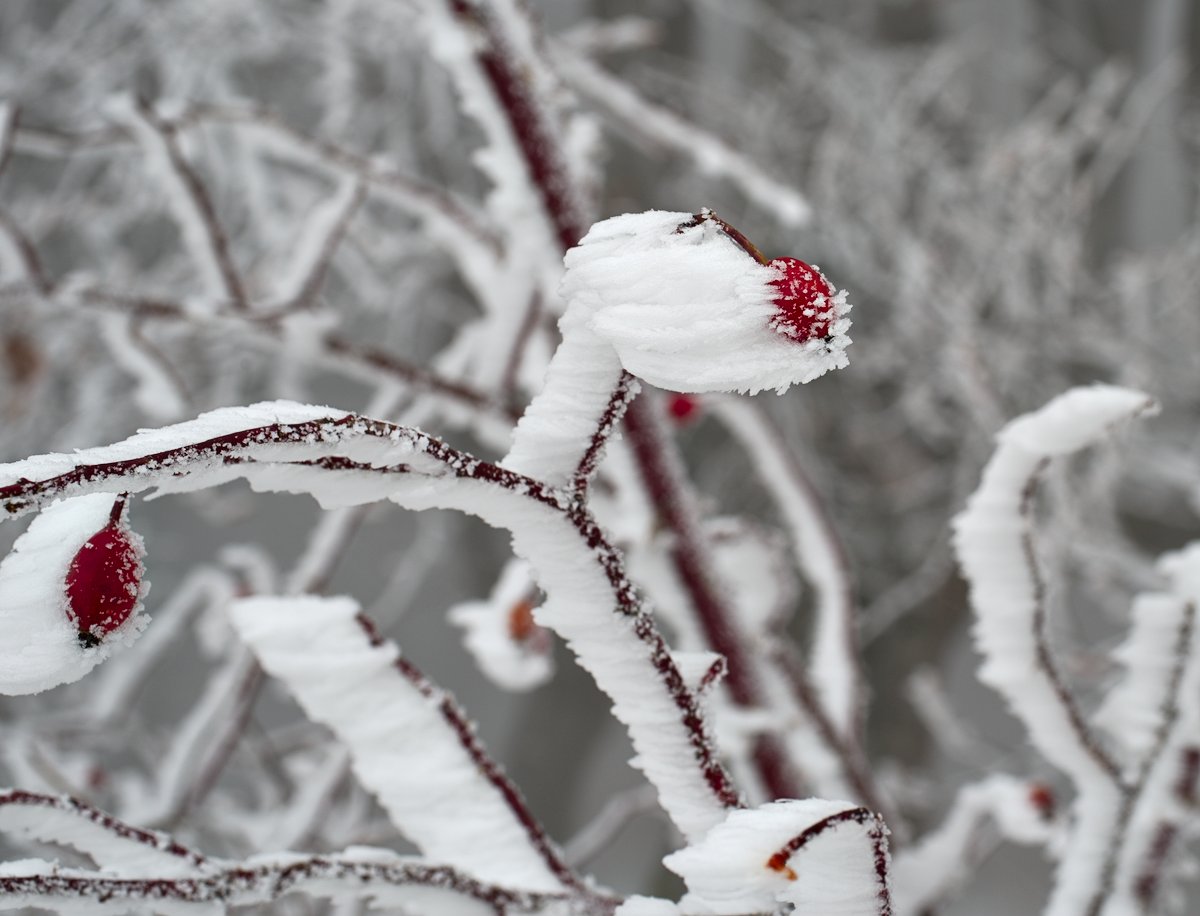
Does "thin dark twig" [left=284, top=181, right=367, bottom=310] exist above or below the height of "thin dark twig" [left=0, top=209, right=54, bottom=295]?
above

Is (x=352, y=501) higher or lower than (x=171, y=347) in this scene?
lower

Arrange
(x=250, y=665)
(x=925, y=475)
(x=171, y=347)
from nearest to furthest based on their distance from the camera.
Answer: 1. (x=250, y=665)
2. (x=171, y=347)
3. (x=925, y=475)

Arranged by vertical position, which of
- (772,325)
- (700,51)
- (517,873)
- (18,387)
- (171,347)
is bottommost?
(517,873)

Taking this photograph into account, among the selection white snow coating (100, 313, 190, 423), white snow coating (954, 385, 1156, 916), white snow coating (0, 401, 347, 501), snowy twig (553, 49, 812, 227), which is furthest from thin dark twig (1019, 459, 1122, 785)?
white snow coating (100, 313, 190, 423)

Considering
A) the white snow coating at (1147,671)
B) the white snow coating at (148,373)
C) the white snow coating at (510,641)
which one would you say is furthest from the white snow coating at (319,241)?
the white snow coating at (1147,671)

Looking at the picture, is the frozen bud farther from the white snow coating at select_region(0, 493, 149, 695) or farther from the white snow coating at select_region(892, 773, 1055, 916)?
the white snow coating at select_region(892, 773, 1055, 916)

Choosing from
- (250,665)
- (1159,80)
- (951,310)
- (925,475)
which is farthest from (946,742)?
(250,665)

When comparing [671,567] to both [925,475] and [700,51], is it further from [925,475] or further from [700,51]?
[700,51]
